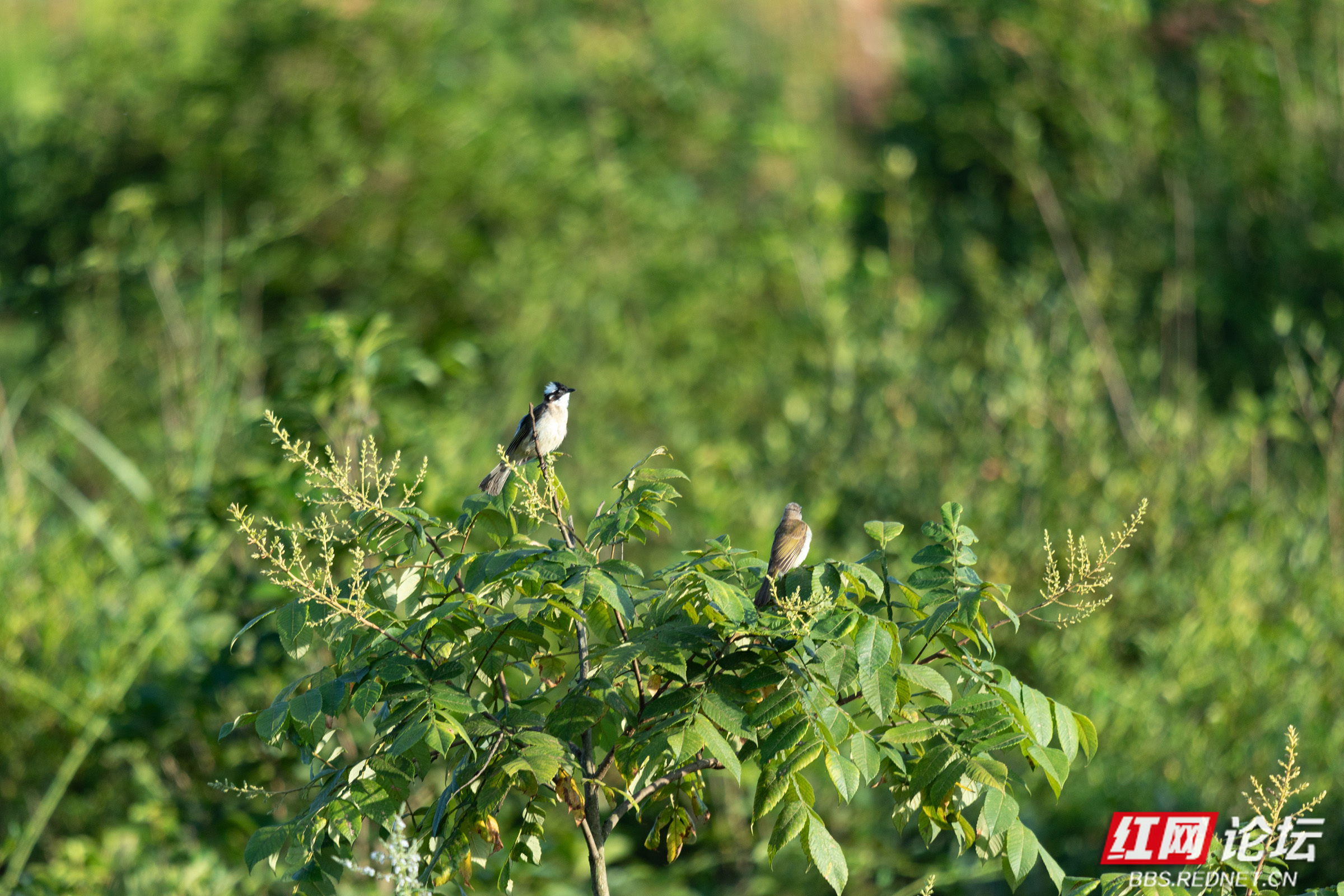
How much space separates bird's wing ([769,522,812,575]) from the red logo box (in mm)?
1072

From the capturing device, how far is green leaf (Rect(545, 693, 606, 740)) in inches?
77.3

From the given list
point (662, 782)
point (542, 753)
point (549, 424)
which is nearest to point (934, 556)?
point (662, 782)

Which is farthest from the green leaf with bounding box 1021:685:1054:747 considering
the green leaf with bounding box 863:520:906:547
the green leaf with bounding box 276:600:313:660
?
the green leaf with bounding box 276:600:313:660

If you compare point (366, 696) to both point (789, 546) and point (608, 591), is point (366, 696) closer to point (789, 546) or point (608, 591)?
point (608, 591)

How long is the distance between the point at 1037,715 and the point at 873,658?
350mm

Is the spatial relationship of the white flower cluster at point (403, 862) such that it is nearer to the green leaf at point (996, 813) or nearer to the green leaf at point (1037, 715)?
the green leaf at point (996, 813)

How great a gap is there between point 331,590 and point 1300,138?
26.7 feet

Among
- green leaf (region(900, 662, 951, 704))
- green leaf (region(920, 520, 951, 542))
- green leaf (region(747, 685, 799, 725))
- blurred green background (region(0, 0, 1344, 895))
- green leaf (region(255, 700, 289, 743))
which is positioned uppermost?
green leaf (region(920, 520, 951, 542))

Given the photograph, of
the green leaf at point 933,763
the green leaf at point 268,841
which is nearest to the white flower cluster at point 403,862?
the green leaf at point 268,841

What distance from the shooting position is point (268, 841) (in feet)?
6.47

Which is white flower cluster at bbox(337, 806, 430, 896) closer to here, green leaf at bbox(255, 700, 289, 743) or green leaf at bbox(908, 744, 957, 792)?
green leaf at bbox(255, 700, 289, 743)

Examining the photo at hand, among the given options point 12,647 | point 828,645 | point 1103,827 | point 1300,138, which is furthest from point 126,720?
point 1300,138

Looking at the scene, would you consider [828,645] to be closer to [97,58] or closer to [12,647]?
[12,647]

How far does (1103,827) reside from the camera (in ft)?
14.9
